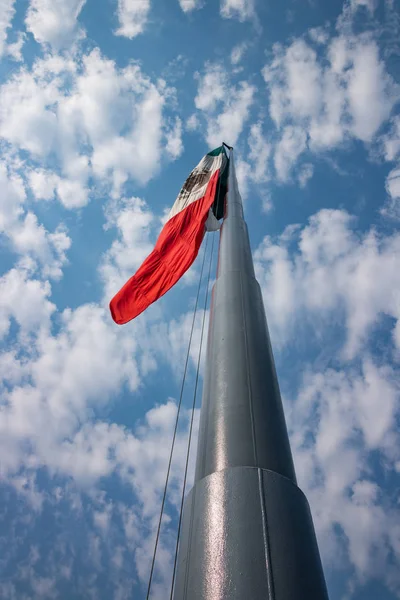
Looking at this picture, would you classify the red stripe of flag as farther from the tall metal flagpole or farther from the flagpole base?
the flagpole base

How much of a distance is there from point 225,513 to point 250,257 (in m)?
4.72

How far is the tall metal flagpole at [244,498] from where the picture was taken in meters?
2.51

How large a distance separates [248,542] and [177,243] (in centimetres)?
730

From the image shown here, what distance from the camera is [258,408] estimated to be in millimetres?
3779

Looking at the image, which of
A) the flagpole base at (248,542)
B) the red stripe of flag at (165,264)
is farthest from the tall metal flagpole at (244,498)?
the red stripe of flag at (165,264)

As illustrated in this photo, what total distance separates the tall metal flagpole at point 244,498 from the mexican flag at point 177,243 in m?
3.59

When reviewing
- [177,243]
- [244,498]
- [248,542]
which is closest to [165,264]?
[177,243]

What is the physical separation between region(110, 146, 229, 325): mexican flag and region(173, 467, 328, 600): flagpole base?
17.2 ft

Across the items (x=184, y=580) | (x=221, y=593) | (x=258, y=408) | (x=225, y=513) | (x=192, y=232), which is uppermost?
(x=192, y=232)

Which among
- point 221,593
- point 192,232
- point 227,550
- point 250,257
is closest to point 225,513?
point 227,550

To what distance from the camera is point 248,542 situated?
264cm

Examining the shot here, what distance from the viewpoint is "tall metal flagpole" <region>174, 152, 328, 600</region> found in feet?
8.23

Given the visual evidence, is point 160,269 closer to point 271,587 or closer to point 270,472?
point 270,472

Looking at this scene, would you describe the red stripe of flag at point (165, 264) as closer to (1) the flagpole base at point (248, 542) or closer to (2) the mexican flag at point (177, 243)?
(2) the mexican flag at point (177, 243)
